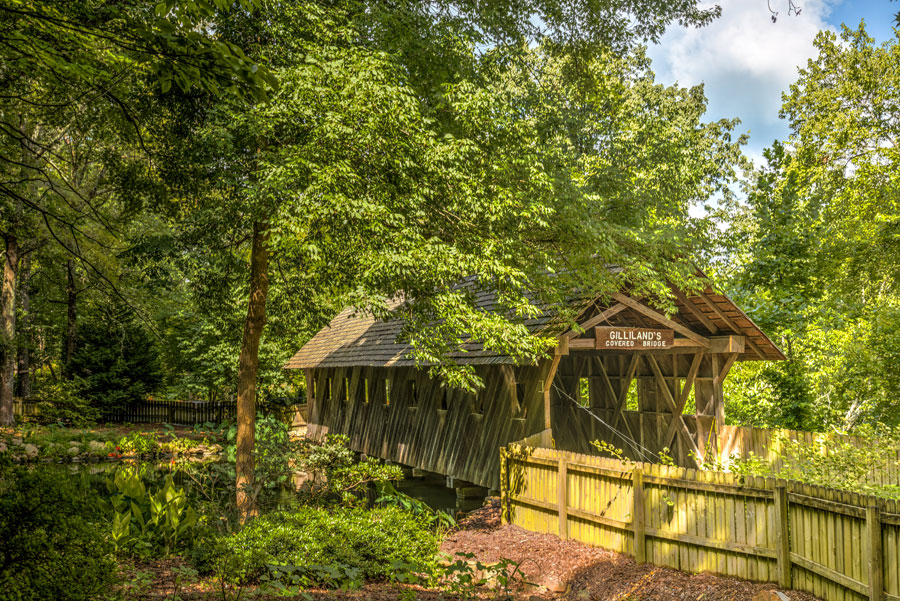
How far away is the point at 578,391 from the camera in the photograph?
16672 millimetres

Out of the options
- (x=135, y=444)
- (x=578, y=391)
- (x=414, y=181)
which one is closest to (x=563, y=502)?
(x=414, y=181)

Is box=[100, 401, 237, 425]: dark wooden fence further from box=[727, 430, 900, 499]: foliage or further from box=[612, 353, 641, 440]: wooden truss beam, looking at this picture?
box=[727, 430, 900, 499]: foliage

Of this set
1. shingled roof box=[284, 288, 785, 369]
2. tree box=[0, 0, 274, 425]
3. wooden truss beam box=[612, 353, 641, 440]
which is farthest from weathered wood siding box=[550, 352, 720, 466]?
tree box=[0, 0, 274, 425]

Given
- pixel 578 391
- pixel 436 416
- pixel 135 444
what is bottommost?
pixel 135 444

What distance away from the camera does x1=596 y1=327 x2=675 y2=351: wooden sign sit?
39.2ft

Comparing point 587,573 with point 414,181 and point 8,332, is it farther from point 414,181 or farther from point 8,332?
point 8,332

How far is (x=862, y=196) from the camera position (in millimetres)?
18766

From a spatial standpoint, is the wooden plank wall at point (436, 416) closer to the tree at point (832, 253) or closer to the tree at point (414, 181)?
the tree at point (414, 181)

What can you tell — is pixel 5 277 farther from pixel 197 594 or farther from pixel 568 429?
pixel 197 594

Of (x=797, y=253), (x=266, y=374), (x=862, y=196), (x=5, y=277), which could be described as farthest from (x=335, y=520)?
(x=266, y=374)

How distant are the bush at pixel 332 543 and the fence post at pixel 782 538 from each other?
148 inches

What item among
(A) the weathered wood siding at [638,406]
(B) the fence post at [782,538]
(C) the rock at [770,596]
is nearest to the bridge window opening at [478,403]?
(A) the weathered wood siding at [638,406]

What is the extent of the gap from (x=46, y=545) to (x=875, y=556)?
6113 millimetres

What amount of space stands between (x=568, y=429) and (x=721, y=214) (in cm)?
1897
